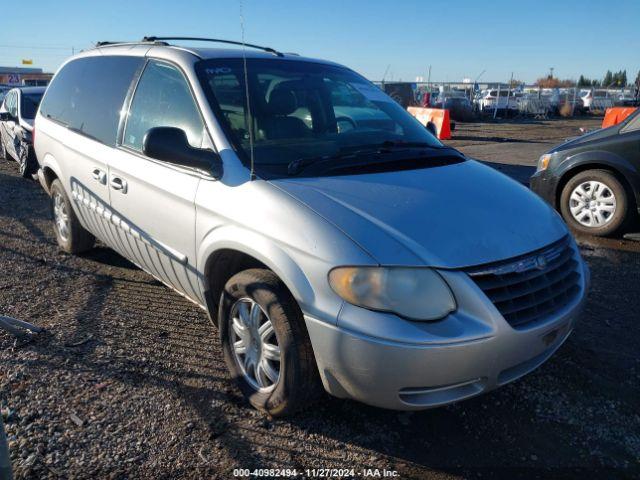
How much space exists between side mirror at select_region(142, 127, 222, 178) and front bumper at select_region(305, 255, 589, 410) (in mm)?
1061

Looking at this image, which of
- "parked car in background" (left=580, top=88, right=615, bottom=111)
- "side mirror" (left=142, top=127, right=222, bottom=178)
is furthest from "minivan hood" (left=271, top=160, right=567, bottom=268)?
"parked car in background" (left=580, top=88, right=615, bottom=111)

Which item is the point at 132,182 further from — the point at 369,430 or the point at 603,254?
the point at 603,254

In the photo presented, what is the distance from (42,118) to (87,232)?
4.34 feet

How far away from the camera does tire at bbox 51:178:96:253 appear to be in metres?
5.09

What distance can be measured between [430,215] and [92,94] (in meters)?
3.28

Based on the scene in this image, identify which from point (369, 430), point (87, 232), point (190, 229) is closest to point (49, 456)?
point (190, 229)

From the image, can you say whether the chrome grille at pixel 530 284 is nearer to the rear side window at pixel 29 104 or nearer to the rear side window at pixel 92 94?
the rear side window at pixel 92 94

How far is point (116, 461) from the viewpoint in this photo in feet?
8.38

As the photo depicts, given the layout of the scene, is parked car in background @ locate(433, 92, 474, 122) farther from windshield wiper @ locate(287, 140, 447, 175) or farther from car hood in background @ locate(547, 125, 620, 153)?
windshield wiper @ locate(287, 140, 447, 175)

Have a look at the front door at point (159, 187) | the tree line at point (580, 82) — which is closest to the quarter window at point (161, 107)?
the front door at point (159, 187)

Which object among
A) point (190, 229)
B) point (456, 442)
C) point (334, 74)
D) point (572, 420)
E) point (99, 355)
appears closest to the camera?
point (456, 442)

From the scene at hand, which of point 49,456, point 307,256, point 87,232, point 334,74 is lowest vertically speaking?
point 49,456

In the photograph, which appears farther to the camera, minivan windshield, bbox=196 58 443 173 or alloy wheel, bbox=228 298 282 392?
minivan windshield, bbox=196 58 443 173

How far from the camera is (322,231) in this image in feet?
7.99
